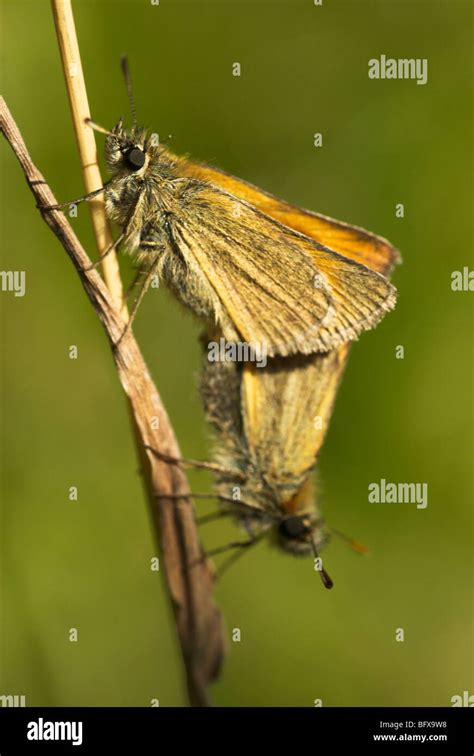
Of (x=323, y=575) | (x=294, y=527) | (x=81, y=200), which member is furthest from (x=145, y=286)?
→ (x=323, y=575)

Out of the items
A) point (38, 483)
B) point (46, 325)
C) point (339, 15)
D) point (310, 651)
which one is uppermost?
point (339, 15)

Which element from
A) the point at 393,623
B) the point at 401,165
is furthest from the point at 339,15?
the point at 393,623

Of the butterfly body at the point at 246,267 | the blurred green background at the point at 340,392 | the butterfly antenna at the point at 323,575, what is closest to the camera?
the butterfly body at the point at 246,267

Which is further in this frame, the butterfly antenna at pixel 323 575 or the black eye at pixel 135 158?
the butterfly antenna at pixel 323 575

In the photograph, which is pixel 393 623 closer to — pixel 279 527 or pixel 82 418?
pixel 279 527

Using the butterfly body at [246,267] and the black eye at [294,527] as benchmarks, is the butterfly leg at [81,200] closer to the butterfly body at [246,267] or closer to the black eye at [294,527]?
the butterfly body at [246,267]

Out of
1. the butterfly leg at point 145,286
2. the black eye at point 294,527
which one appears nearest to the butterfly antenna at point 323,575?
the black eye at point 294,527
